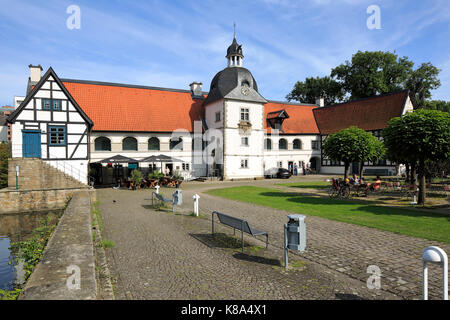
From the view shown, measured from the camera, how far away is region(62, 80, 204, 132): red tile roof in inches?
1126

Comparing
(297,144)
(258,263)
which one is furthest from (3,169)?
(297,144)

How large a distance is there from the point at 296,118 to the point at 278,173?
10.7 metres

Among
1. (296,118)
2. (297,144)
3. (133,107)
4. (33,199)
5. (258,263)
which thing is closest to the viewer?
(258,263)

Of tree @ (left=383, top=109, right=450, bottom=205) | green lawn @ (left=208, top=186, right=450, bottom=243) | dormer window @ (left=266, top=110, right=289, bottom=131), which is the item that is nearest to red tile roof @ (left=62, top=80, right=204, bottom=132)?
dormer window @ (left=266, top=110, right=289, bottom=131)

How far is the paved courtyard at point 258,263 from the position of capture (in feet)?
16.1

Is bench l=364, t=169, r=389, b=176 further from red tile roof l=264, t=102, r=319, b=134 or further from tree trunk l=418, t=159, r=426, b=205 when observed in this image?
tree trunk l=418, t=159, r=426, b=205

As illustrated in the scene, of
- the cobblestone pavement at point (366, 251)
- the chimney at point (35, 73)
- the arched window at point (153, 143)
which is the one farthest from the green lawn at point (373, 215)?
the chimney at point (35, 73)

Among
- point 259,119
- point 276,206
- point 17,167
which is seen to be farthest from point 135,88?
point 276,206

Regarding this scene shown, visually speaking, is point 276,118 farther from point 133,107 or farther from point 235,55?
point 133,107

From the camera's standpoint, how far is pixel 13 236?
11266 millimetres

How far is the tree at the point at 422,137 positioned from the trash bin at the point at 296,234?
33.4 ft

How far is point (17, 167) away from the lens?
18.5 metres
